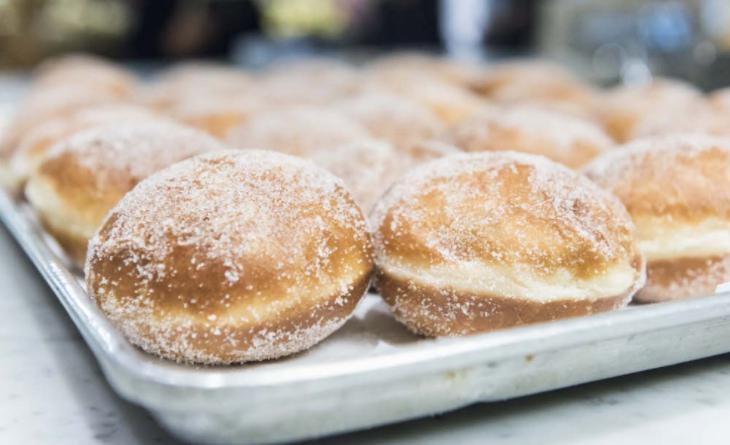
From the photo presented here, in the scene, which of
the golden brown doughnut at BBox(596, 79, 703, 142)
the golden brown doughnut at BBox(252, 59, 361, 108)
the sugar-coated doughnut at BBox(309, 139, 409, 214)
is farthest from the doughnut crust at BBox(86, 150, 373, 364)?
the golden brown doughnut at BBox(252, 59, 361, 108)

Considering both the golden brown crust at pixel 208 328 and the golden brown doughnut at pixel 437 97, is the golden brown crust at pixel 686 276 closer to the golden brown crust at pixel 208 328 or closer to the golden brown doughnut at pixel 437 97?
the golden brown crust at pixel 208 328

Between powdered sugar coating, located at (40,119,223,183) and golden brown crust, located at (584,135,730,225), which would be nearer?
golden brown crust, located at (584,135,730,225)

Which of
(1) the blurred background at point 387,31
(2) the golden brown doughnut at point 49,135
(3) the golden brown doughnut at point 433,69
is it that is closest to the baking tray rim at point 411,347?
(2) the golden brown doughnut at point 49,135

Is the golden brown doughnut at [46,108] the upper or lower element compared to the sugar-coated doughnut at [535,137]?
lower

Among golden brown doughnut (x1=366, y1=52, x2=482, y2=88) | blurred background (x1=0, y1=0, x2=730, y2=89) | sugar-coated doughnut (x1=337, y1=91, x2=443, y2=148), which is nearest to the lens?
sugar-coated doughnut (x1=337, y1=91, x2=443, y2=148)

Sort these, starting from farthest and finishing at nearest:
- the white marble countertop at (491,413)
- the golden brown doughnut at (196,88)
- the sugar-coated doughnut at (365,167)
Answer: the golden brown doughnut at (196,88) < the sugar-coated doughnut at (365,167) < the white marble countertop at (491,413)

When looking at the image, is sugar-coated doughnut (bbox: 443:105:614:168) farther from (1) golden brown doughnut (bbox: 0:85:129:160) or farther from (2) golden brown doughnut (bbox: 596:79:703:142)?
(1) golden brown doughnut (bbox: 0:85:129:160)

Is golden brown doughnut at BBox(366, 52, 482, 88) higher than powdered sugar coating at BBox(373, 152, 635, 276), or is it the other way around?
powdered sugar coating at BBox(373, 152, 635, 276)

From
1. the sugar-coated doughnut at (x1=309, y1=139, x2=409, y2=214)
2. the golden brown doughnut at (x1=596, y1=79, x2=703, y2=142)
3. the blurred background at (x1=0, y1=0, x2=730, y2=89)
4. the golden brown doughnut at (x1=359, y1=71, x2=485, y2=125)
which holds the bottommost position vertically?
the blurred background at (x1=0, y1=0, x2=730, y2=89)

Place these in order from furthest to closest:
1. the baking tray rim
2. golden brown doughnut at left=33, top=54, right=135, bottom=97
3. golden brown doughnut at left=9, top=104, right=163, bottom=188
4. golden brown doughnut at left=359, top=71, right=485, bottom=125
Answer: golden brown doughnut at left=33, top=54, right=135, bottom=97 < golden brown doughnut at left=359, top=71, right=485, bottom=125 < golden brown doughnut at left=9, top=104, right=163, bottom=188 < the baking tray rim
